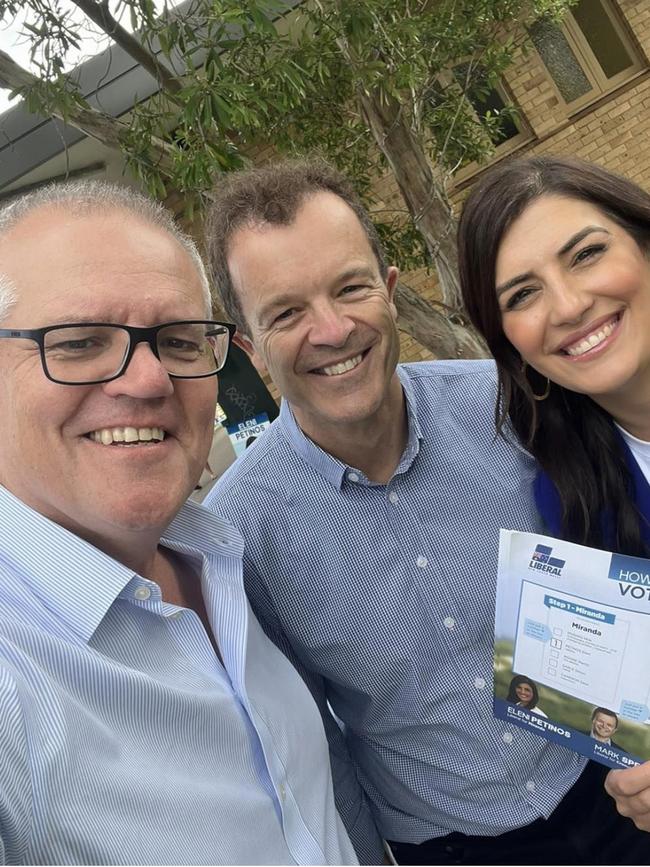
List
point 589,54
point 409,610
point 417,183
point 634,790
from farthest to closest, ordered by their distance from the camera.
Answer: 1. point 589,54
2. point 417,183
3. point 409,610
4. point 634,790

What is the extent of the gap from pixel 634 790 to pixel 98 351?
4.42 ft

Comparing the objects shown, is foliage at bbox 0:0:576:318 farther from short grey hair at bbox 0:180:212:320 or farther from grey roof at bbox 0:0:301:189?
short grey hair at bbox 0:180:212:320

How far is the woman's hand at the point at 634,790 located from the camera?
1307 mm

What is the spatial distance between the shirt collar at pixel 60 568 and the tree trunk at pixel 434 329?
3851 mm

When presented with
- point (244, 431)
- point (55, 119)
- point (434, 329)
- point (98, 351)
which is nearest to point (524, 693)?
point (98, 351)

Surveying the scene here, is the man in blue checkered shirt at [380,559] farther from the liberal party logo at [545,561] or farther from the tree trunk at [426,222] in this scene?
the tree trunk at [426,222]

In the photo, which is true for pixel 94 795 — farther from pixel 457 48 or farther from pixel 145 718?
pixel 457 48

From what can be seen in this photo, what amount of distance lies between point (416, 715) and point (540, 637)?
19.6 inches

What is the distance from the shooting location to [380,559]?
1.75 metres

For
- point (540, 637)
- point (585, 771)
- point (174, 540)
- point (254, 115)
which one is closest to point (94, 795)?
point (174, 540)

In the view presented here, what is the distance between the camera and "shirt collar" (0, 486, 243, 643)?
3.18 feet

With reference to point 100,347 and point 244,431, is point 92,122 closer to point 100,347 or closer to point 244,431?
point 244,431

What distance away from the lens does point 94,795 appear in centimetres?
84

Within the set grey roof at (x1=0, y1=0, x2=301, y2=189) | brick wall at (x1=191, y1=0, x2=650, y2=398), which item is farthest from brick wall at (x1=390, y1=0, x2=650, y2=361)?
grey roof at (x1=0, y1=0, x2=301, y2=189)
